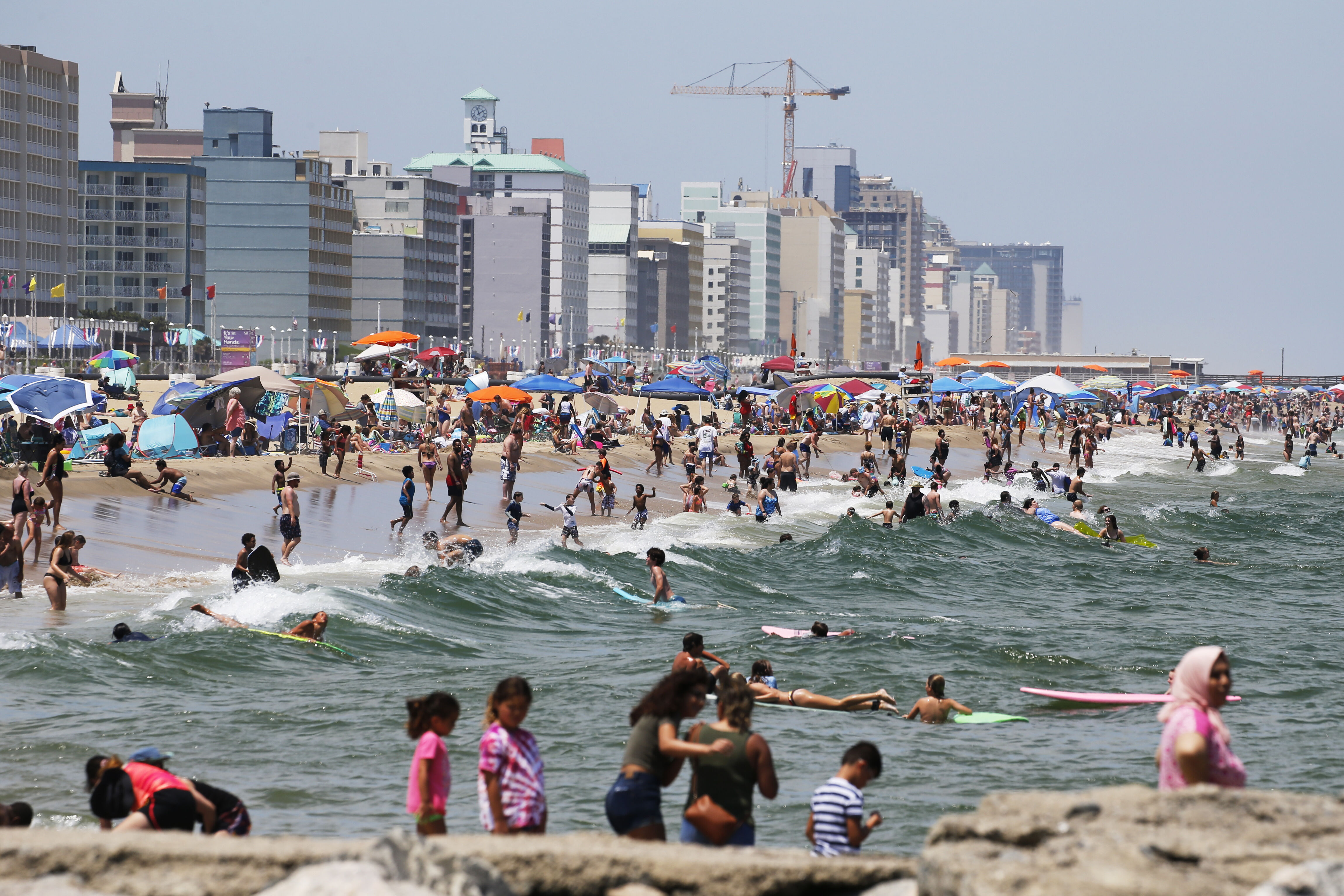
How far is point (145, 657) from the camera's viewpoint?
13.4 meters

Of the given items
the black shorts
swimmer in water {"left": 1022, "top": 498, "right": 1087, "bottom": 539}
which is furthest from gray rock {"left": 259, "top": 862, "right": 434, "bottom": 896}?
swimmer in water {"left": 1022, "top": 498, "right": 1087, "bottom": 539}

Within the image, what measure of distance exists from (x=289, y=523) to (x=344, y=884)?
48.8ft

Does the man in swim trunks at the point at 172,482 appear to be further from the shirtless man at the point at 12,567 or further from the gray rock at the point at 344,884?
the gray rock at the point at 344,884

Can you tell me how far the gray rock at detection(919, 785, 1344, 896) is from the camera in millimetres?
4781

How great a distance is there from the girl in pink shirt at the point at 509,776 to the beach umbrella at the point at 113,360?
45.2 meters

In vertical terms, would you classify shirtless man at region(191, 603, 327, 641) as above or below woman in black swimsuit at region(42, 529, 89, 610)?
below

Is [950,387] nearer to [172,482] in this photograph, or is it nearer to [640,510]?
[640,510]

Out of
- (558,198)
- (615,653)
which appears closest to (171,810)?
(615,653)

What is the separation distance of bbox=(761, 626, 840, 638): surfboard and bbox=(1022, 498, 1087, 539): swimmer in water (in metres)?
13.5

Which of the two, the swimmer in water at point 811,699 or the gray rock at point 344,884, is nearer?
the gray rock at point 344,884

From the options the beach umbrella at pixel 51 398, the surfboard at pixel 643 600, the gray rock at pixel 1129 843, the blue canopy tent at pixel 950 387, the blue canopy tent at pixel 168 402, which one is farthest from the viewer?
the blue canopy tent at pixel 950 387

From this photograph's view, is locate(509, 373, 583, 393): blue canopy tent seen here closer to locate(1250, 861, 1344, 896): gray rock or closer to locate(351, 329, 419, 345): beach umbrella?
locate(351, 329, 419, 345): beach umbrella

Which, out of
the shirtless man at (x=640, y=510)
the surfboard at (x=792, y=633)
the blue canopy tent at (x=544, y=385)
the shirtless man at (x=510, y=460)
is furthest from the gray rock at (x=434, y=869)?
the blue canopy tent at (x=544, y=385)

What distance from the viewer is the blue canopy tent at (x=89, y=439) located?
26.8 meters
